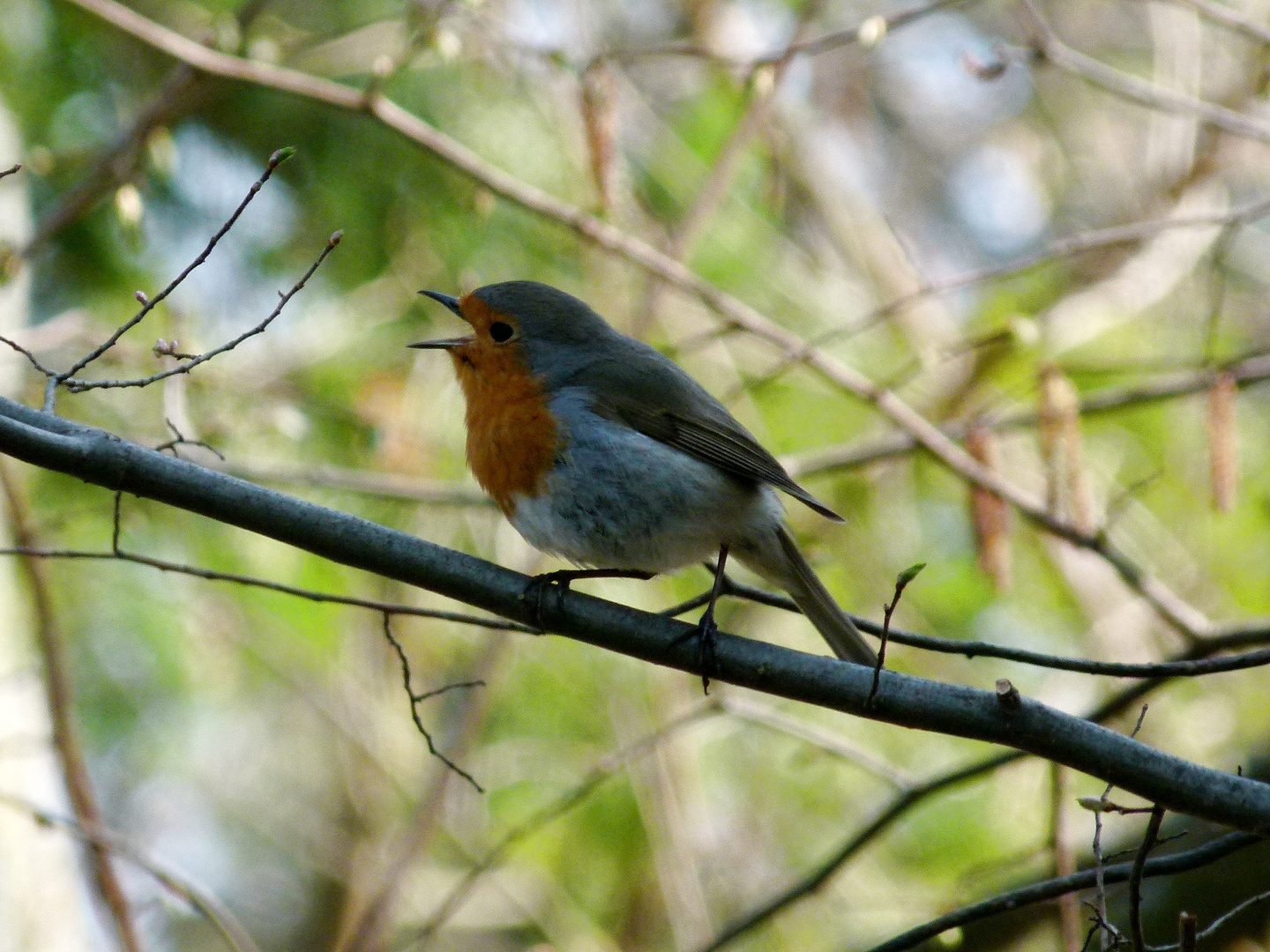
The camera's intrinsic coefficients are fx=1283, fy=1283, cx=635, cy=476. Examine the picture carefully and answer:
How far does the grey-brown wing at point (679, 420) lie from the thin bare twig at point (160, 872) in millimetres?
1941

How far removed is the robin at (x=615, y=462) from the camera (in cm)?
363

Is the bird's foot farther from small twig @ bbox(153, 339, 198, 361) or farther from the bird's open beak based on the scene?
the bird's open beak

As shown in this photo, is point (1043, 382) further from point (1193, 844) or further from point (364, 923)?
→ point (364, 923)

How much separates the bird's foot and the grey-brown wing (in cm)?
82

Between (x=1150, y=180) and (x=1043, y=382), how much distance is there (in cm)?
470

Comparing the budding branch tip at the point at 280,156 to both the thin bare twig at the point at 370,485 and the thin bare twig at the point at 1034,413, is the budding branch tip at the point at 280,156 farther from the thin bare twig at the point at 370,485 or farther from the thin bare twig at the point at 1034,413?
the thin bare twig at the point at 1034,413

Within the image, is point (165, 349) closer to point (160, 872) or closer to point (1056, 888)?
point (160, 872)

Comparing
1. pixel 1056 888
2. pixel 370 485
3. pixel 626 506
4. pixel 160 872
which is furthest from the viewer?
pixel 370 485

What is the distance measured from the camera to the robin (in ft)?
11.9

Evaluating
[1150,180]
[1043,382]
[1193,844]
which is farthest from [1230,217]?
[1150,180]

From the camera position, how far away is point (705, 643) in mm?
2941

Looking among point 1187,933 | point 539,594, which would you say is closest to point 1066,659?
point 1187,933

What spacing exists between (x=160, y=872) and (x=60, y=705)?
868 millimetres

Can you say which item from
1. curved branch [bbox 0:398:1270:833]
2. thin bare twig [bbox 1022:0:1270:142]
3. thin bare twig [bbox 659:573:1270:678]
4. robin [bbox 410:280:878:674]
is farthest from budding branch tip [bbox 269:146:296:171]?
thin bare twig [bbox 1022:0:1270:142]
